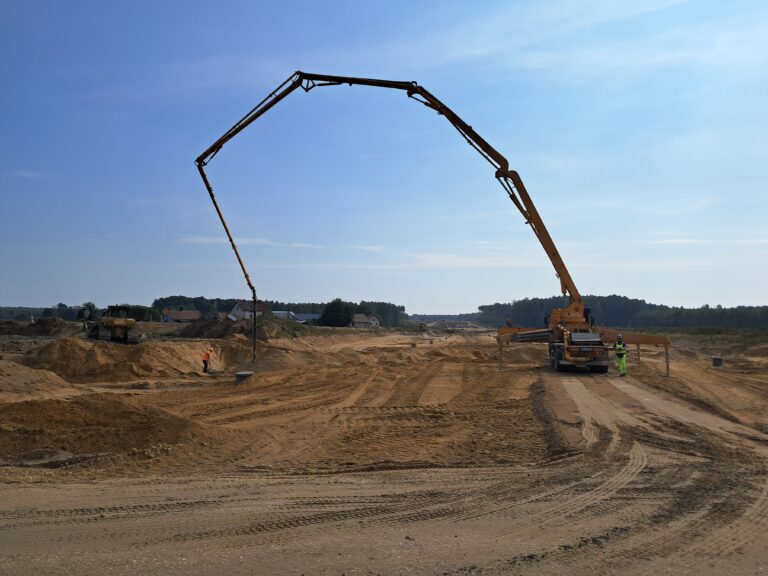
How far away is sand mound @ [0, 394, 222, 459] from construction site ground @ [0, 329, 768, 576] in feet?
0.15

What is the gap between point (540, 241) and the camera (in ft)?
91.4

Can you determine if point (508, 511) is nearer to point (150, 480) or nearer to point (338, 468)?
point (338, 468)

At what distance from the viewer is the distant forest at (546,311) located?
90.3 meters

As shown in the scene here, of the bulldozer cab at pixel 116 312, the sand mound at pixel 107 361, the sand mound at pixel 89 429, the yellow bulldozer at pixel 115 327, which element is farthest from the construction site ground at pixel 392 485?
the bulldozer cab at pixel 116 312

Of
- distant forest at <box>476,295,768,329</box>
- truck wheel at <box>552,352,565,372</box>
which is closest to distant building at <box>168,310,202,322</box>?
distant forest at <box>476,295,768,329</box>

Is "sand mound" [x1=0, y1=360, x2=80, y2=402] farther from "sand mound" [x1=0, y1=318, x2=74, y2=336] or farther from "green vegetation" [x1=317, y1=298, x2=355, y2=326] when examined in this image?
"green vegetation" [x1=317, y1=298, x2=355, y2=326]

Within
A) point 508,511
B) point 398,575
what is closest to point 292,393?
point 508,511

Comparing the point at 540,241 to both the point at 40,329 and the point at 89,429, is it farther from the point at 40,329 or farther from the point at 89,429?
the point at 40,329

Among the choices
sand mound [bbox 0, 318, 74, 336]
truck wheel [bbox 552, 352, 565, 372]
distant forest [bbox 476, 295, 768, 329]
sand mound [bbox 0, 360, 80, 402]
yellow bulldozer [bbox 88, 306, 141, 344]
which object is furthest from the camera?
distant forest [bbox 476, 295, 768, 329]

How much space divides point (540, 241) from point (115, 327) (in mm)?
22776

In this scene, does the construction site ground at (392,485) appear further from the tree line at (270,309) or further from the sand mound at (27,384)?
the tree line at (270,309)

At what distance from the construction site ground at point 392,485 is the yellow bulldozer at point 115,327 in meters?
15.6

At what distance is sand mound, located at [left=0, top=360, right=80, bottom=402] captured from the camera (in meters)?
19.2

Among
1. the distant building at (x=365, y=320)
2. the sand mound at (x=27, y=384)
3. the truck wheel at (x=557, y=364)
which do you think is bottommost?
the sand mound at (x=27, y=384)
